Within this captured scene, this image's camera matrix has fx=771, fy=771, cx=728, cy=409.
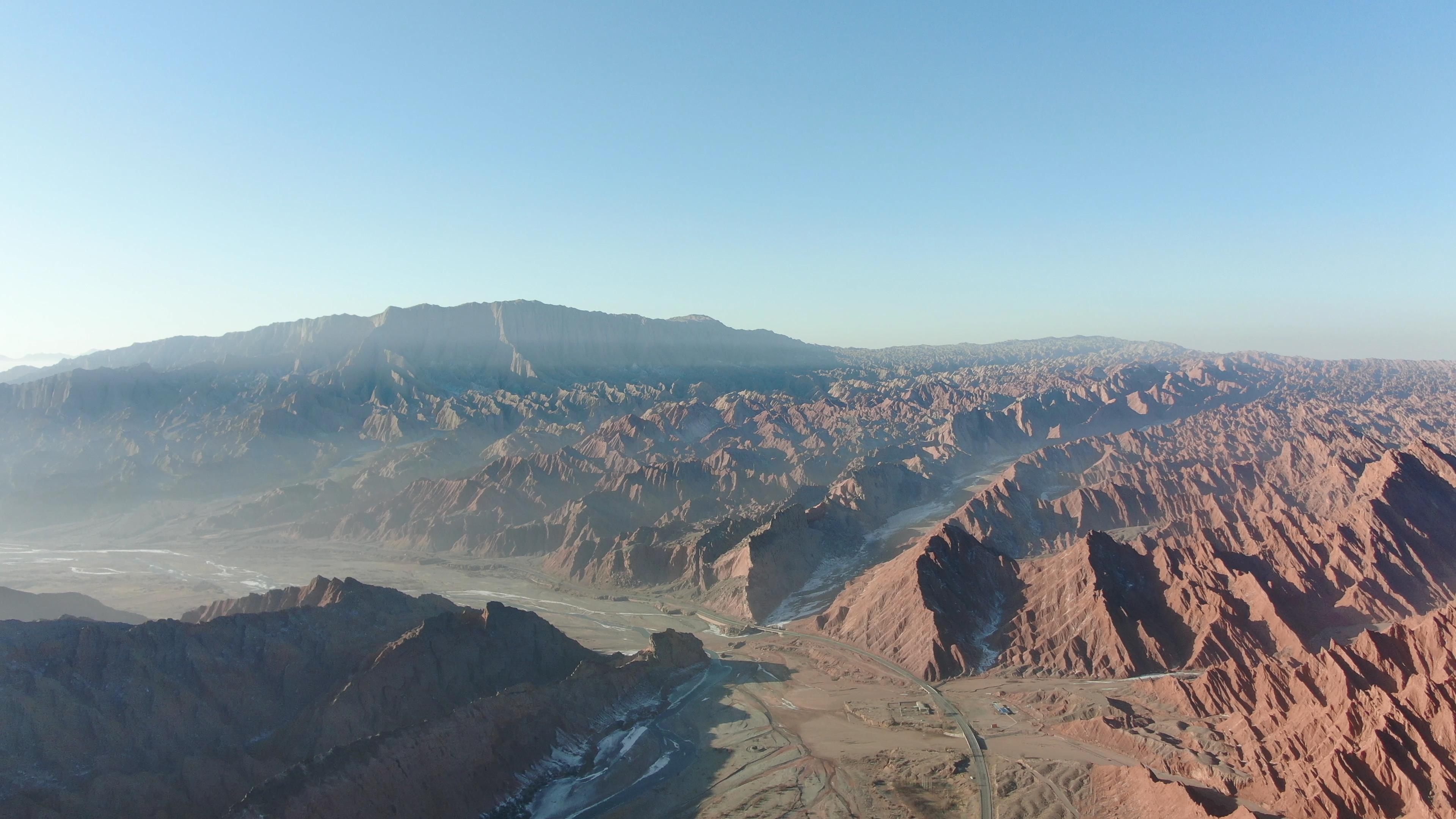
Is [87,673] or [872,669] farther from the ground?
[87,673]

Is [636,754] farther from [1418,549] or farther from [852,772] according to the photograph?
[1418,549]

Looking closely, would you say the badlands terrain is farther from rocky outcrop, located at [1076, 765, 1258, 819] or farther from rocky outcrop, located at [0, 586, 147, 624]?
rocky outcrop, located at [0, 586, 147, 624]

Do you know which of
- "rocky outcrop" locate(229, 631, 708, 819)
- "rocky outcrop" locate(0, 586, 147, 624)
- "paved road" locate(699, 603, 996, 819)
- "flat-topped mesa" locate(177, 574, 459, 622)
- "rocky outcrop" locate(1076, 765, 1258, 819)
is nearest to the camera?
"rocky outcrop" locate(1076, 765, 1258, 819)

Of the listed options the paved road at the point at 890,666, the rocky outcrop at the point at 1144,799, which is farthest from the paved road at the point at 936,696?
the rocky outcrop at the point at 1144,799

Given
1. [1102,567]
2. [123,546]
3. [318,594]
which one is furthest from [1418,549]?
[123,546]

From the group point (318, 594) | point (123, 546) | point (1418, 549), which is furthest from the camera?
point (123, 546)

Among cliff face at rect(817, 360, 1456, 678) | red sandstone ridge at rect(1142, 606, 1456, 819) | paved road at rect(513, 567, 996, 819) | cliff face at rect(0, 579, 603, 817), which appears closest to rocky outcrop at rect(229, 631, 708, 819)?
cliff face at rect(0, 579, 603, 817)

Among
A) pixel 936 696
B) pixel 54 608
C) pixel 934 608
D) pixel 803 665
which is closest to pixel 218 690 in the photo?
pixel 54 608

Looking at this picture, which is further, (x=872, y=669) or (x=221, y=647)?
(x=872, y=669)
